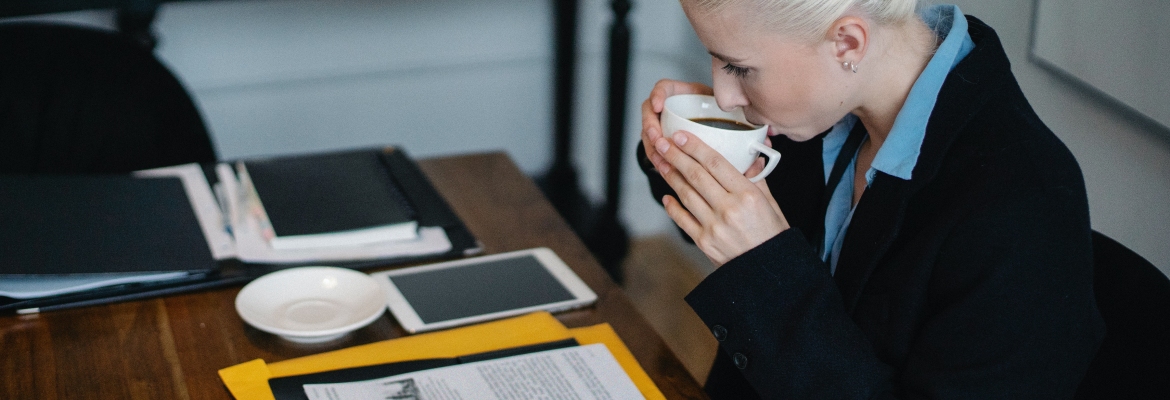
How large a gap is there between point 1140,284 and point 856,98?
0.98 ft

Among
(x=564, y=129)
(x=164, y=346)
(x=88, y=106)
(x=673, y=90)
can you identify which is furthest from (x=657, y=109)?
(x=564, y=129)

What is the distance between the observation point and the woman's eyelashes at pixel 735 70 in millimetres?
952

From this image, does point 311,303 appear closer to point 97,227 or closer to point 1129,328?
point 97,227

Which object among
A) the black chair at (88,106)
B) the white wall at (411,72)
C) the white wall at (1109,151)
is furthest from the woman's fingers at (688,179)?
the white wall at (411,72)

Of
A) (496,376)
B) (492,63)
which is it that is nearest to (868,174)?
(496,376)

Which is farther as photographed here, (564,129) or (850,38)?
(564,129)

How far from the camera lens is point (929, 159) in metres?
0.89

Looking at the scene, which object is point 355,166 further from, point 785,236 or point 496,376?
point 785,236

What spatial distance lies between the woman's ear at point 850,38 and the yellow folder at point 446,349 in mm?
356

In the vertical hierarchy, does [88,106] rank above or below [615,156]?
above

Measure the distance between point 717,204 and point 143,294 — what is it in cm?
62

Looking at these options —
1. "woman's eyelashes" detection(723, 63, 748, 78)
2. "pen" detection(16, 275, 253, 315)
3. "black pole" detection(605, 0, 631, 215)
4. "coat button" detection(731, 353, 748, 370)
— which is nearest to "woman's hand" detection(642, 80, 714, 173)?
"woman's eyelashes" detection(723, 63, 748, 78)

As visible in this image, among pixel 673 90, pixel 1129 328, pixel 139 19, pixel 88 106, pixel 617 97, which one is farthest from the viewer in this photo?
pixel 617 97

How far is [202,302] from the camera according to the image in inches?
42.0
